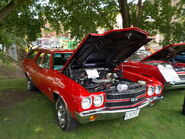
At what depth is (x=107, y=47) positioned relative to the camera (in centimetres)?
292

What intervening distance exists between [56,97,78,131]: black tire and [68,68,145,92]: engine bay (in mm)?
550

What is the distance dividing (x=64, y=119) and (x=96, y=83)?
3.08 feet

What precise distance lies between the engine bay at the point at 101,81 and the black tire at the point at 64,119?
1.80 ft

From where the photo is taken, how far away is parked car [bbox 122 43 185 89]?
3981 millimetres

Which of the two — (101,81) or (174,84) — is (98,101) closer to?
(101,81)

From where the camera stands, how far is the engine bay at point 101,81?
266 centimetres

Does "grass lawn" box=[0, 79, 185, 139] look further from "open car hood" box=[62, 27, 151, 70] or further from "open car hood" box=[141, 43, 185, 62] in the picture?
"open car hood" box=[141, 43, 185, 62]

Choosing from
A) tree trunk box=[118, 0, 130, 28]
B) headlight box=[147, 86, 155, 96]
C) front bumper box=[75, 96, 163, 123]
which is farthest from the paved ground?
tree trunk box=[118, 0, 130, 28]

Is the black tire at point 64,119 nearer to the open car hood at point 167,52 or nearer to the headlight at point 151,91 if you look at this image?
the headlight at point 151,91

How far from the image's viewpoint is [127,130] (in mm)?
2807

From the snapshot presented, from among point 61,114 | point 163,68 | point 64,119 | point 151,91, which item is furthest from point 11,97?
point 163,68

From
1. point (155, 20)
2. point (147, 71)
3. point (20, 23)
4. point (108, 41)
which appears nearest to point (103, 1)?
point (155, 20)

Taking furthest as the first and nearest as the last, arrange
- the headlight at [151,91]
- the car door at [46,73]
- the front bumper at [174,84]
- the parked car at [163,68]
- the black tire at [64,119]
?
1. the parked car at [163,68]
2. the front bumper at [174,84]
3. the car door at [46,73]
4. the headlight at [151,91]
5. the black tire at [64,119]

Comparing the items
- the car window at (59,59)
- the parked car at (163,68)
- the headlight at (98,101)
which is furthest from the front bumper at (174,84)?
the car window at (59,59)
